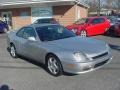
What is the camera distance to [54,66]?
7395 millimetres

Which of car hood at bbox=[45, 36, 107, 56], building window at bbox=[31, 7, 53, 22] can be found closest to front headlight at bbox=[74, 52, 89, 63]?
car hood at bbox=[45, 36, 107, 56]

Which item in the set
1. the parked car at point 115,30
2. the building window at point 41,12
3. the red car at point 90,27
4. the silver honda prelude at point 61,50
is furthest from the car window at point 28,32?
the building window at point 41,12

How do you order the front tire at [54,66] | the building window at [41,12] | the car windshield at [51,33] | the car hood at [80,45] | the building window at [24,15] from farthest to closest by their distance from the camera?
the building window at [24,15], the building window at [41,12], the car windshield at [51,33], the front tire at [54,66], the car hood at [80,45]

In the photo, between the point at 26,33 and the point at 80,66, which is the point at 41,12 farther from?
the point at 80,66

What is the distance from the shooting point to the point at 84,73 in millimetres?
7328

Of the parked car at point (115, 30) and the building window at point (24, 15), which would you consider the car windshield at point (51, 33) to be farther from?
the building window at point (24, 15)

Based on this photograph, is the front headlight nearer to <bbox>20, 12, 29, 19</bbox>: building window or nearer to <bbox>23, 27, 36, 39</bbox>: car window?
<bbox>23, 27, 36, 39</bbox>: car window

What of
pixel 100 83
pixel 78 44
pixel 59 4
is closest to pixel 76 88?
pixel 100 83

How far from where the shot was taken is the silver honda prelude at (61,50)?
22.4 ft

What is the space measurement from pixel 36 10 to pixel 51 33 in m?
21.3

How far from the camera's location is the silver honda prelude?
6.82 metres

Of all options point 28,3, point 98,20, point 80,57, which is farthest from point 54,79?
point 28,3

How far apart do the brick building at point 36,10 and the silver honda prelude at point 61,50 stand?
17806 millimetres

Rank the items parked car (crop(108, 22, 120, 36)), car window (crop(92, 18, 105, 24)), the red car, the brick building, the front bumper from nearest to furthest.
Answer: the front bumper < parked car (crop(108, 22, 120, 36)) < the red car < car window (crop(92, 18, 105, 24)) < the brick building
